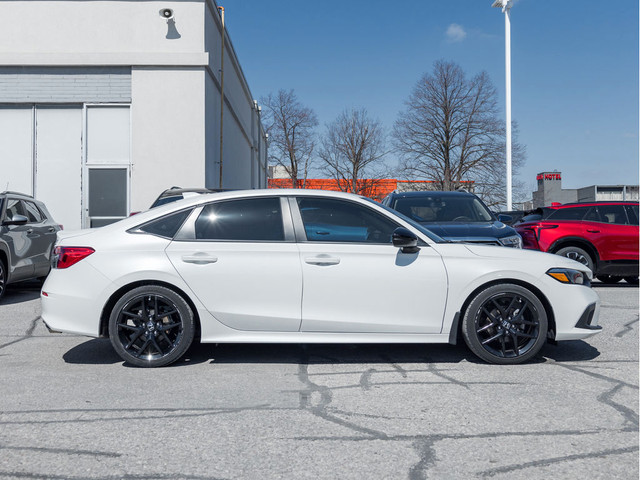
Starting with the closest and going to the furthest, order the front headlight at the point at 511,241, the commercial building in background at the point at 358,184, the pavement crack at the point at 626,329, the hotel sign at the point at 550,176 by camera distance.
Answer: the pavement crack at the point at 626,329, the front headlight at the point at 511,241, the commercial building in background at the point at 358,184, the hotel sign at the point at 550,176

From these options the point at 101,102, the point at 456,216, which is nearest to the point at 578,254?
the point at 456,216

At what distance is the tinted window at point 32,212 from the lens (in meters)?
10.3

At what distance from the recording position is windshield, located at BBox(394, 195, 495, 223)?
9.11m

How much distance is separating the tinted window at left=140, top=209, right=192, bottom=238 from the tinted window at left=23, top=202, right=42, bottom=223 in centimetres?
609

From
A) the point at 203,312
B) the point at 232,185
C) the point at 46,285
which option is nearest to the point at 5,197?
the point at 46,285

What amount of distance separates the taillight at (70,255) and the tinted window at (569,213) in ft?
30.9

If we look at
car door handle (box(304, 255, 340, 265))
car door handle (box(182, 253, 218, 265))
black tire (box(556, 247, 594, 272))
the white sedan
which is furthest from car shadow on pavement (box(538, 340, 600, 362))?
black tire (box(556, 247, 594, 272))

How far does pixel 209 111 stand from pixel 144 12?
3.00 metres

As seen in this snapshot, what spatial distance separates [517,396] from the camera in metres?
4.30

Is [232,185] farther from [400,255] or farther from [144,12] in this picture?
[400,255]

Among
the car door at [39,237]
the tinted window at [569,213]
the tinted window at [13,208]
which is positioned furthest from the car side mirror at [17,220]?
the tinted window at [569,213]

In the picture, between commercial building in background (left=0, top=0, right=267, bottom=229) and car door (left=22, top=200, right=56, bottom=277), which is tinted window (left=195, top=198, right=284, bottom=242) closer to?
car door (left=22, top=200, right=56, bottom=277)

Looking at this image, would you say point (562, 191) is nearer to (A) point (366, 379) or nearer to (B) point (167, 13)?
(B) point (167, 13)

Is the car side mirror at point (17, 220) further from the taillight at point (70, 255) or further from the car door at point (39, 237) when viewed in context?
the taillight at point (70, 255)
